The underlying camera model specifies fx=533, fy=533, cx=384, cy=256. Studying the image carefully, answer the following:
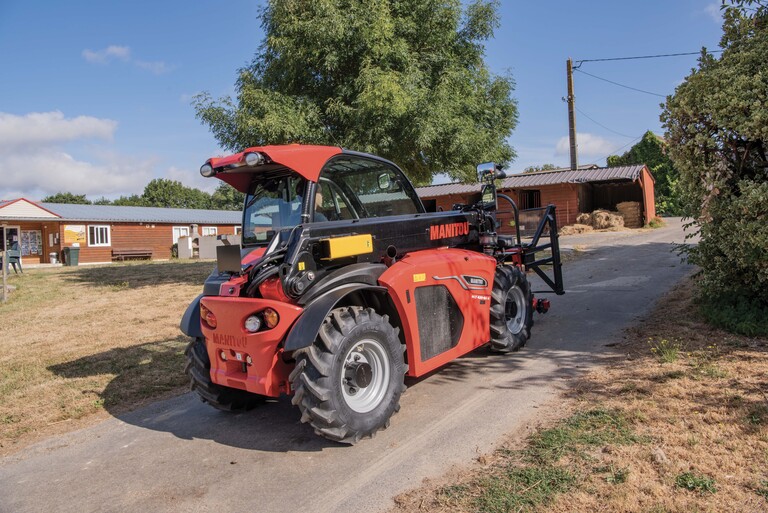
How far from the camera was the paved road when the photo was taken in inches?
136

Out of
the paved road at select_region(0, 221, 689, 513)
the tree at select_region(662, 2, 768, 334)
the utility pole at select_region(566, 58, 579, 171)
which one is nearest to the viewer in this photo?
the paved road at select_region(0, 221, 689, 513)

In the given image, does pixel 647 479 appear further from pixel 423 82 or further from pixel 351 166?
pixel 423 82

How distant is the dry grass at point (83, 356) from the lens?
17.6 feet

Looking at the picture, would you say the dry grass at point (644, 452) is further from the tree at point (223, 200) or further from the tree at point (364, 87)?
the tree at point (223, 200)

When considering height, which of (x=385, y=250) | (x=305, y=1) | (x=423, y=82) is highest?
(x=305, y=1)

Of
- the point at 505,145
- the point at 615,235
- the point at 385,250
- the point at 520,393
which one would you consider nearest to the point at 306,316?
the point at 385,250

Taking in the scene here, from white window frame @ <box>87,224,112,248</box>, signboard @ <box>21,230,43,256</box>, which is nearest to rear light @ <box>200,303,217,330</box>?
white window frame @ <box>87,224,112,248</box>

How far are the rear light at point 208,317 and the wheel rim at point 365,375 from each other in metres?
1.16

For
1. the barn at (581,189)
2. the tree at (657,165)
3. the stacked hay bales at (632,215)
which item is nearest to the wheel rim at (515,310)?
the barn at (581,189)

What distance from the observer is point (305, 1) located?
41.0 feet

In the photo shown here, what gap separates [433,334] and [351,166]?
1740 millimetres

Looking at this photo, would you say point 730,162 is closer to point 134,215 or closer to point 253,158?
point 253,158

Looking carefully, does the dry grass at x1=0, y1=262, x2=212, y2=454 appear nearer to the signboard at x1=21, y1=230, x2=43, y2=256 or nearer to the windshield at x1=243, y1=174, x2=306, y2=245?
the windshield at x1=243, y1=174, x2=306, y2=245

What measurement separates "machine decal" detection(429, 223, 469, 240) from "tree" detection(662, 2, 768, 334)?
2779 mm
